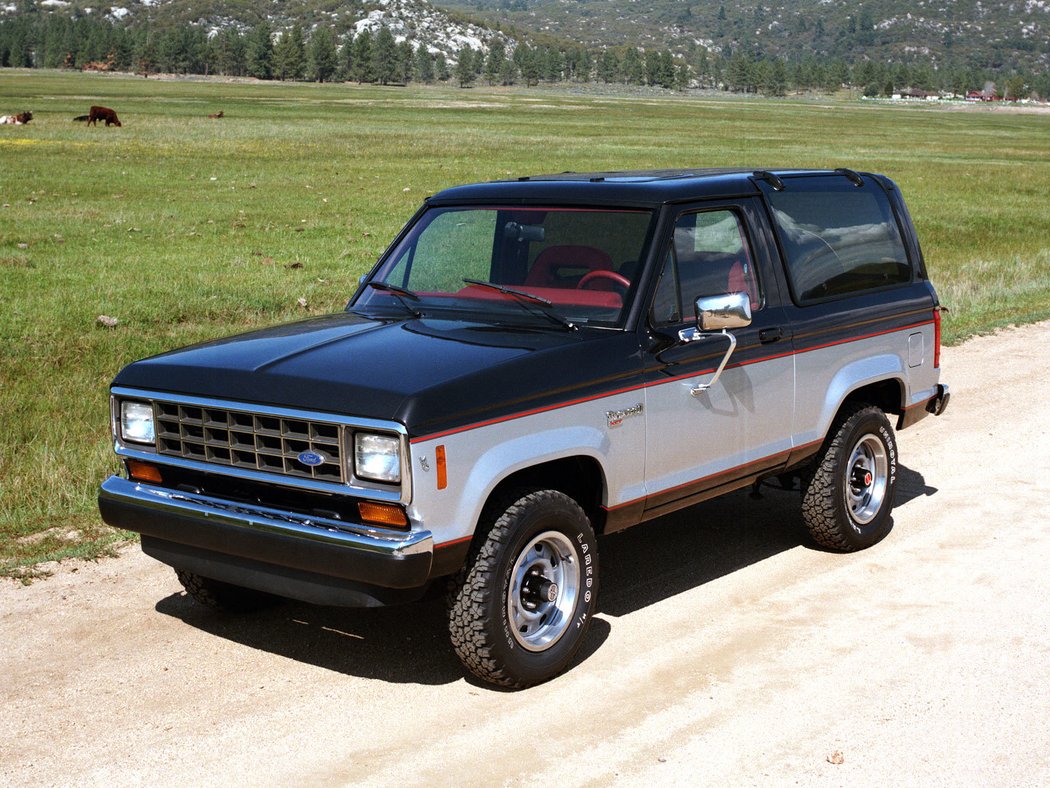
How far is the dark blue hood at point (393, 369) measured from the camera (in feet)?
15.8

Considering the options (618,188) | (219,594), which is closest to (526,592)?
(219,594)

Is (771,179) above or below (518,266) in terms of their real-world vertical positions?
above

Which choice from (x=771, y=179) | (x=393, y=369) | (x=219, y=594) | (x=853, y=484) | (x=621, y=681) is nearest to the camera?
(x=393, y=369)

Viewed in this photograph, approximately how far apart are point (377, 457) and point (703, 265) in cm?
210

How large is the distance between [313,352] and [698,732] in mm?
2085

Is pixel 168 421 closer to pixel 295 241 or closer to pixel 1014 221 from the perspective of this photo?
pixel 295 241

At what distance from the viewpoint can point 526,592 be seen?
537 cm

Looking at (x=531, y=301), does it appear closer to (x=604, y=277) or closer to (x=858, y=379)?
(x=604, y=277)

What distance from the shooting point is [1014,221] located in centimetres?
2958

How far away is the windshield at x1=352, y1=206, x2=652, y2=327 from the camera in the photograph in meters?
5.86

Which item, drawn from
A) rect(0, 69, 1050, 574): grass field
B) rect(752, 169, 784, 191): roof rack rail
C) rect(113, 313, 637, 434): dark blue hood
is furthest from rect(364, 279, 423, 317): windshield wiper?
rect(0, 69, 1050, 574): grass field

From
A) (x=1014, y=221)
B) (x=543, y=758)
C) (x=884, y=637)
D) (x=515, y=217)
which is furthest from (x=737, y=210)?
(x=1014, y=221)

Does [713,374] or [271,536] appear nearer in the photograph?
[271,536]

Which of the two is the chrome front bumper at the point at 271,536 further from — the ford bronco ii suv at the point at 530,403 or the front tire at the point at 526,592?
the front tire at the point at 526,592
